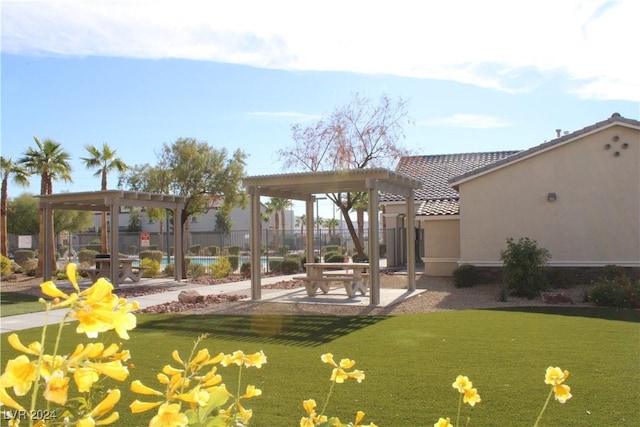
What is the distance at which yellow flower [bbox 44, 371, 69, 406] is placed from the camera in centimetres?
108

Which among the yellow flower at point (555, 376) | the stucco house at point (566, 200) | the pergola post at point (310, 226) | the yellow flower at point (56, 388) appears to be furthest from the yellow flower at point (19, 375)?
the pergola post at point (310, 226)

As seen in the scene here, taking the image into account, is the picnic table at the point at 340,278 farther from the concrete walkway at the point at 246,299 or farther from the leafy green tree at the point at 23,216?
the leafy green tree at the point at 23,216

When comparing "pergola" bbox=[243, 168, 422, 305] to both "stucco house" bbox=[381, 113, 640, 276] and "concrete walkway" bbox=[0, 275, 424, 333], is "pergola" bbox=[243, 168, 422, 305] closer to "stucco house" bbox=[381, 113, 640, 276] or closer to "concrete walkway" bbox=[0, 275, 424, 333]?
"concrete walkway" bbox=[0, 275, 424, 333]

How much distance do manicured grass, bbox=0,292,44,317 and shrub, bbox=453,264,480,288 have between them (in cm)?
1123

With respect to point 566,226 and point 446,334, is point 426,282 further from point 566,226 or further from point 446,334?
point 446,334

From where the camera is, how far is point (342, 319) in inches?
452

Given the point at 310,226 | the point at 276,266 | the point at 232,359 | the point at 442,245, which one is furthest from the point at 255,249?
the point at 232,359

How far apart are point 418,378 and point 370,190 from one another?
24.3 feet

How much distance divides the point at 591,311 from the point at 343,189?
7.41 meters

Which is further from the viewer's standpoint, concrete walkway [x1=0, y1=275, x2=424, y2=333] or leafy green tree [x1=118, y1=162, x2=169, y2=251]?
leafy green tree [x1=118, y1=162, x2=169, y2=251]

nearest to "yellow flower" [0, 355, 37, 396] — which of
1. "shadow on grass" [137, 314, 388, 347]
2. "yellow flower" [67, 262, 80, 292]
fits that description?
"yellow flower" [67, 262, 80, 292]

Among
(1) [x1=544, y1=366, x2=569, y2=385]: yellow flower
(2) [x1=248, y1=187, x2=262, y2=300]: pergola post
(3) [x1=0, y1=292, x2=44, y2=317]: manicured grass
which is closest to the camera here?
(1) [x1=544, y1=366, x2=569, y2=385]: yellow flower

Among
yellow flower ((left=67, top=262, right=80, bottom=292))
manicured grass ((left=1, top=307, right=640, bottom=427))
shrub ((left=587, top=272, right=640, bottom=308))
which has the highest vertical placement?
yellow flower ((left=67, top=262, right=80, bottom=292))

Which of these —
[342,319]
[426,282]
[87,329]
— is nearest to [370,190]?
[342,319]
